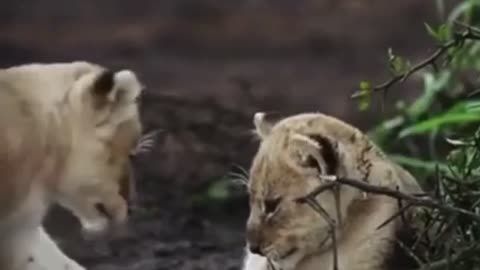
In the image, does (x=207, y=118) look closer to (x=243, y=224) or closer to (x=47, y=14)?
(x=243, y=224)

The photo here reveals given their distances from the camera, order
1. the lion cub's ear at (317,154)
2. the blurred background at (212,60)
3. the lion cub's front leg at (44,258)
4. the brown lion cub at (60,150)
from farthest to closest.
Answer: the blurred background at (212,60) < the lion cub's front leg at (44,258) < the brown lion cub at (60,150) < the lion cub's ear at (317,154)

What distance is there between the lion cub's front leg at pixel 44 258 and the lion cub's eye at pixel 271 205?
737 millimetres

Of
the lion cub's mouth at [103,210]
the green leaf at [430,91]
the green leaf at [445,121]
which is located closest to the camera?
the lion cub's mouth at [103,210]

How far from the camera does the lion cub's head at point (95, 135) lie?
3.93 meters

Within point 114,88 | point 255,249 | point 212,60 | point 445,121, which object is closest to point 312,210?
point 255,249

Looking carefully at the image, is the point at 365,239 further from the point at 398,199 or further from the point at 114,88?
the point at 114,88

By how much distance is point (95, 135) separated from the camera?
399 cm

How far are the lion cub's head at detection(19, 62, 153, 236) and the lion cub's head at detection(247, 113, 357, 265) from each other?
0.65 m

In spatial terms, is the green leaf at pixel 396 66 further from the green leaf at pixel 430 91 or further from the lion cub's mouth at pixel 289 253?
→ the green leaf at pixel 430 91

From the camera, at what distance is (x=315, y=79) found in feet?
25.7

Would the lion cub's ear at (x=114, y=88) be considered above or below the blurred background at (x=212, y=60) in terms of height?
below

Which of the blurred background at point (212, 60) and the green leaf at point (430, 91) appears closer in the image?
the green leaf at point (430, 91)

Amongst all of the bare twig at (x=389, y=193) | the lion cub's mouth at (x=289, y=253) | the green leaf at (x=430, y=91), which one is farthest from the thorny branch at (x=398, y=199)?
the green leaf at (x=430, y=91)

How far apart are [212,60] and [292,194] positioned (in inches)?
188
